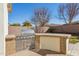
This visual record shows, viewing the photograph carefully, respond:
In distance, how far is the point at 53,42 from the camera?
250 cm

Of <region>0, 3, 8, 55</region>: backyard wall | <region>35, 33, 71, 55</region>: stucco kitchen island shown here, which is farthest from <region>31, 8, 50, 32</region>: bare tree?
<region>0, 3, 8, 55</region>: backyard wall

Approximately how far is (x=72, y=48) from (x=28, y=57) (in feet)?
1.75

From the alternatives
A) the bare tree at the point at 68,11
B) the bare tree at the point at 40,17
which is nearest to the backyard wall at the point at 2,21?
the bare tree at the point at 40,17

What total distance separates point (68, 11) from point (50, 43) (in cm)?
43

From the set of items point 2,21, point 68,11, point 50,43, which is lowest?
point 50,43

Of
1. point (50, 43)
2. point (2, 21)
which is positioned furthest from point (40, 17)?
point (2, 21)

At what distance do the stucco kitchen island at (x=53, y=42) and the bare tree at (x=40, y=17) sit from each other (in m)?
0.12

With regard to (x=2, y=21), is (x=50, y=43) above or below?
below

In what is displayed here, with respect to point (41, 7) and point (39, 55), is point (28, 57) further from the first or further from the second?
point (41, 7)

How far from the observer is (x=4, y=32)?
8.14ft

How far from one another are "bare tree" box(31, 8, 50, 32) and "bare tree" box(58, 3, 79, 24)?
154 millimetres

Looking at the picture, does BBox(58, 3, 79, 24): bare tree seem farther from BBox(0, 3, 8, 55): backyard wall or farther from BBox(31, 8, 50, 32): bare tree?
BBox(0, 3, 8, 55): backyard wall

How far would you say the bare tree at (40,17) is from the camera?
2.50m

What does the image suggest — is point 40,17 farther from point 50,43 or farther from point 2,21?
point 2,21
